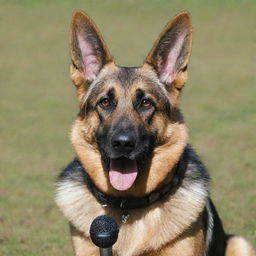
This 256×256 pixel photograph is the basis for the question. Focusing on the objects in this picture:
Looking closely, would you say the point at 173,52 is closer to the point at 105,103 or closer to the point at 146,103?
the point at 146,103

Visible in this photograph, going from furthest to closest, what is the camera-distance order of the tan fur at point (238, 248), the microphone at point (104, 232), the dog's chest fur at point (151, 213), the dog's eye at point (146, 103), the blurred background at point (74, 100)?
the blurred background at point (74, 100)
the tan fur at point (238, 248)
the dog's eye at point (146, 103)
the dog's chest fur at point (151, 213)
the microphone at point (104, 232)

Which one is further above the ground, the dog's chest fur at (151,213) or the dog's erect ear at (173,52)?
the dog's erect ear at (173,52)

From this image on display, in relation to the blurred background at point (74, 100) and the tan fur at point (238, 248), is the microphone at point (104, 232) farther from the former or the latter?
the blurred background at point (74, 100)

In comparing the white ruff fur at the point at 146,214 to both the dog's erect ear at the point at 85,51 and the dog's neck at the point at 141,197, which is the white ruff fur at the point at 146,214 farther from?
the dog's erect ear at the point at 85,51

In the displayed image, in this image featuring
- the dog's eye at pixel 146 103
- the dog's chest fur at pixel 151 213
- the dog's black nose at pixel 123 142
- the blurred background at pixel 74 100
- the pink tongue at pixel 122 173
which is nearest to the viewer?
the dog's black nose at pixel 123 142

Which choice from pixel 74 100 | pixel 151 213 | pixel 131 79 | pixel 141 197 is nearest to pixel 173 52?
pixel 131 79

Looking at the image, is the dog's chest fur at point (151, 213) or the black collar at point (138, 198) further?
the black collar at point (138, 198)

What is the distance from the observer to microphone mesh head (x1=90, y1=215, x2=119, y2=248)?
146 inches

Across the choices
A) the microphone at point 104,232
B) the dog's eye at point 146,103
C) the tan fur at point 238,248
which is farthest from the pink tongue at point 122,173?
the tan fur at point 238,248

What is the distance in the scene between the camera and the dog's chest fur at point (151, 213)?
482 cm

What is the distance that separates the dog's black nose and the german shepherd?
0.03 m

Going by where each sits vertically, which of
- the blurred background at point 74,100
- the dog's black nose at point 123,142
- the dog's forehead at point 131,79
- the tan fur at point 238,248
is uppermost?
the dog's forehead at point 131,79

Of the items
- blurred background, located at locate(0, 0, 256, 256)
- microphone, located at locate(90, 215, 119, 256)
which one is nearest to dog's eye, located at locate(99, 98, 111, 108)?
microphone, located at locate(90, 215, 119, 256)

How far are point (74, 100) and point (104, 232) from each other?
13.7m
